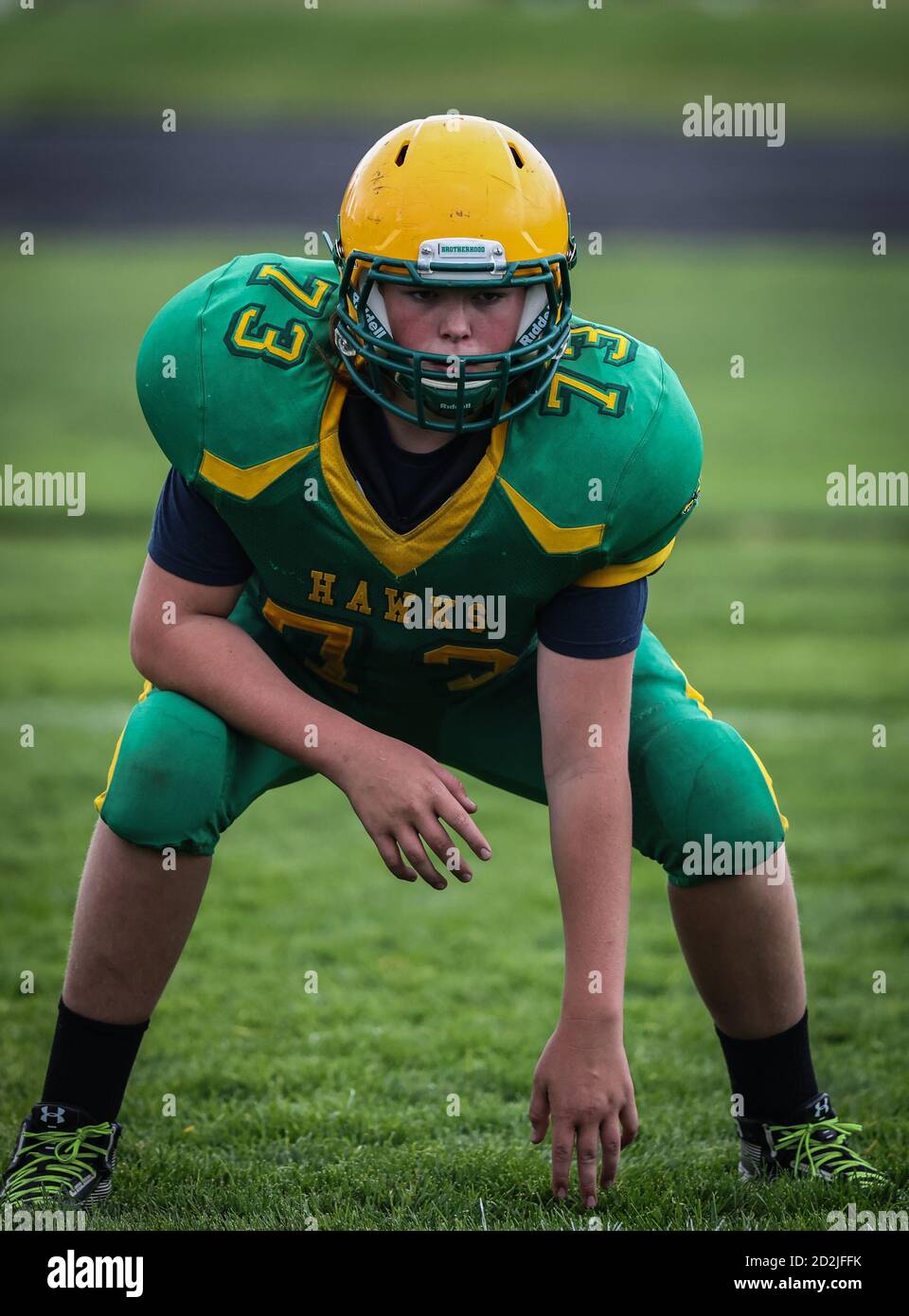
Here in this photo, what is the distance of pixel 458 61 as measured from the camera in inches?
1023

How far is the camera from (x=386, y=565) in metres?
2.27

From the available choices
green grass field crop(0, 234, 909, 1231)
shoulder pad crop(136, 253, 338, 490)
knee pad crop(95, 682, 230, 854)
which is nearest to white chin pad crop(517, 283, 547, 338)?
shoulder pad crop(136, 253, 338, 490)

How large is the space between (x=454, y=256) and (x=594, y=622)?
523 mm

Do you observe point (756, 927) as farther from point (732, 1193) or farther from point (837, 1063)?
point (837, 1063)

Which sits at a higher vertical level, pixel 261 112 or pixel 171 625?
pixel 261 112

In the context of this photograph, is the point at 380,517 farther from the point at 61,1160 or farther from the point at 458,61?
the point at 458,61

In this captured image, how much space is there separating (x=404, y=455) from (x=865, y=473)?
23.1 feet

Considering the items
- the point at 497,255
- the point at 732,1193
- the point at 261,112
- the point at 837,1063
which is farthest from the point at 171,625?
the point at 261,112

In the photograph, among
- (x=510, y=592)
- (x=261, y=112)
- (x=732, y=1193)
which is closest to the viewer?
(x=510, y=592)

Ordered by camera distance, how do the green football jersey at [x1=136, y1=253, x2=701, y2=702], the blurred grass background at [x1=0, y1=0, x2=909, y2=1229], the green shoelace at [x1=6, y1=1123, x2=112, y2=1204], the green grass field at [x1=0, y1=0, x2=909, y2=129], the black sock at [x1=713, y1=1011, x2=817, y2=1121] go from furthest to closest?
1. the green grass field at [x1=0, y1=0, x2=909, y2=129]
2. the blurred grass background at [x1=0, y1=0, x2=909, y2=1229]
3. the black sock at [x1=713, y1=1011, x2=817, y2=1121]
4. the green shoelace at [x1=6, y1=1123, x2=112, y2=1204]
5. the green football jersey at [x1=136, y1=253, x2=701, y2=702]

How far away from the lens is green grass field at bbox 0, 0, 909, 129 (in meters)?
24.1

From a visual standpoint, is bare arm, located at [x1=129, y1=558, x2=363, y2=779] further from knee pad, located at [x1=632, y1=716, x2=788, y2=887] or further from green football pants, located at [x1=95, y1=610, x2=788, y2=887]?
knee pad, located at [x1=632, y1=716, x2=788, y2=887]

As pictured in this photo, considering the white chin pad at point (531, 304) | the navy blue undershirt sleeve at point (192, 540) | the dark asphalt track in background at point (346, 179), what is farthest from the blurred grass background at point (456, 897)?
the dark asphalt track in background at point (346, 179)

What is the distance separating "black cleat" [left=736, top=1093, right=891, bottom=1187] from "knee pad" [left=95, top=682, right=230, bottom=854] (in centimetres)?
99
